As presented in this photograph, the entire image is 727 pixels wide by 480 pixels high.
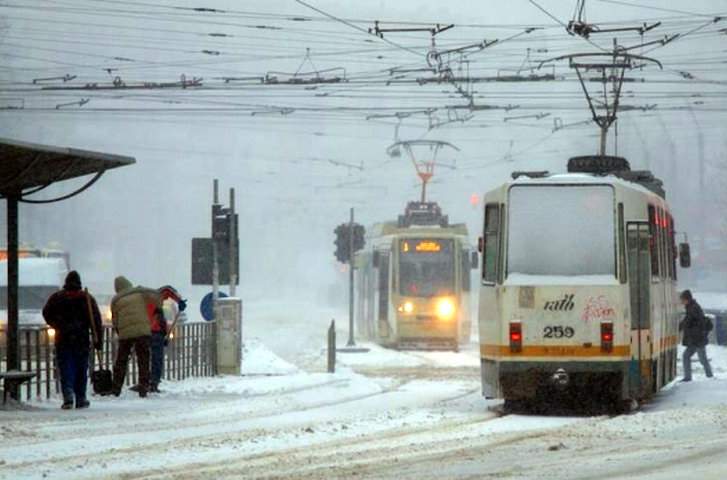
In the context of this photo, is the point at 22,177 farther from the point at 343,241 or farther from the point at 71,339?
the point at 343,241

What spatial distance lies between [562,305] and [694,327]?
35.6 feet

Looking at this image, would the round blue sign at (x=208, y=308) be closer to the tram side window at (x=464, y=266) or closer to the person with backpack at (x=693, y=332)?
the person with backpack at (x=693, y=332)

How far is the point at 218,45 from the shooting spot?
368 ft

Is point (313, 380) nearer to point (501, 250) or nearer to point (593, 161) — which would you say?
point (593, 161)

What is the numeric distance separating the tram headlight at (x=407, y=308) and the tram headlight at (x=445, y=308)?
2.40 ft

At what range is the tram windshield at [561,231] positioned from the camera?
22531 millimetres

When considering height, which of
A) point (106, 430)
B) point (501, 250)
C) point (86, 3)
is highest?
point (86, 3)

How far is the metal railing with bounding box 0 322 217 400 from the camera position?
80.3ft

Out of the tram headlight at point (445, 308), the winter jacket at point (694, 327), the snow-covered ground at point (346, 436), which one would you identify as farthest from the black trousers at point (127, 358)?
the tram headlight at point (445, 308)

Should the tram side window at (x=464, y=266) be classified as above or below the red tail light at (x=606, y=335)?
above

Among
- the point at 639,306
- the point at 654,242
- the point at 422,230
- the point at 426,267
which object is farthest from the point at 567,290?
the point at 422,230

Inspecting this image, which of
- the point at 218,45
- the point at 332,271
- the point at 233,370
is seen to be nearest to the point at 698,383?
the point at 233,370

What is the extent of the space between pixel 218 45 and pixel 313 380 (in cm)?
8445

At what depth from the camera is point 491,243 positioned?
23.1 m
